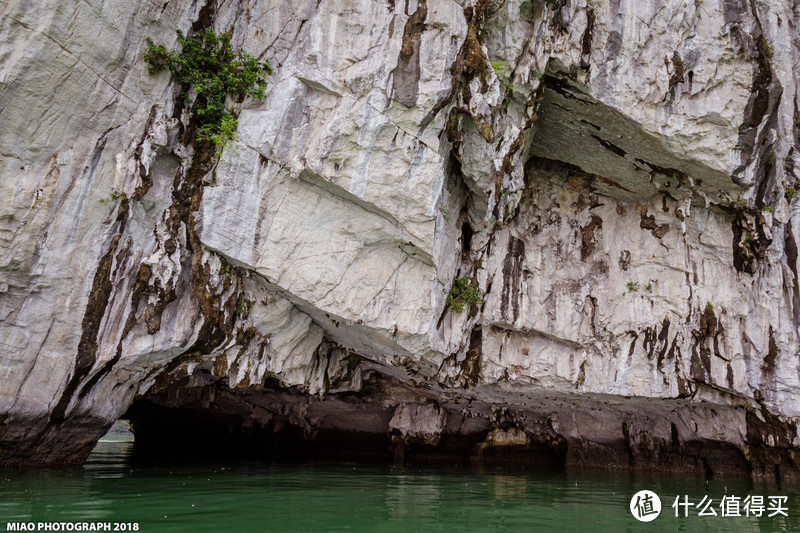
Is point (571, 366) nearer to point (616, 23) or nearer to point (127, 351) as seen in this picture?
point (616, 23)

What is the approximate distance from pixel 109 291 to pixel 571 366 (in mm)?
10791

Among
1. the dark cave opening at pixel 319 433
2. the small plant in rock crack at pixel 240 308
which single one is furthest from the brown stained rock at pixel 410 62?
the dark cave opening at pixel 319 433

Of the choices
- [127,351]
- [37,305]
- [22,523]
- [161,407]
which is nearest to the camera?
[22,523]

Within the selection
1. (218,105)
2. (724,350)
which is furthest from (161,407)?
(724,350)

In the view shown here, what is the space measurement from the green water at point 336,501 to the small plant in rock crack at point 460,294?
13.1 feet

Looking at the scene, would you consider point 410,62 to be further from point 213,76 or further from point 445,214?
point 213,76

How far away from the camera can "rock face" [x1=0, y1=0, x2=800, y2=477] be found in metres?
8.98

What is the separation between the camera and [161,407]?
57.4 ft

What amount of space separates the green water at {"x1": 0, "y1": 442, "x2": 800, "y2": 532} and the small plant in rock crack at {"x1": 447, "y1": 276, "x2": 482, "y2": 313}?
13.1 feet

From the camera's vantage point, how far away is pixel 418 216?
10633 millimetres

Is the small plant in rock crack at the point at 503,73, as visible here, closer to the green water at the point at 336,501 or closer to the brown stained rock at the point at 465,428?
the brown stained rock at the point at 465,428

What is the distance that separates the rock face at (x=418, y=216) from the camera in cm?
898

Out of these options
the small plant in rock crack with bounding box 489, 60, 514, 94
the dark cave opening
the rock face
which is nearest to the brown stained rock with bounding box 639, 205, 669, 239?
the rock face

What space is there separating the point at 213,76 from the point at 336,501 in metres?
8.08
